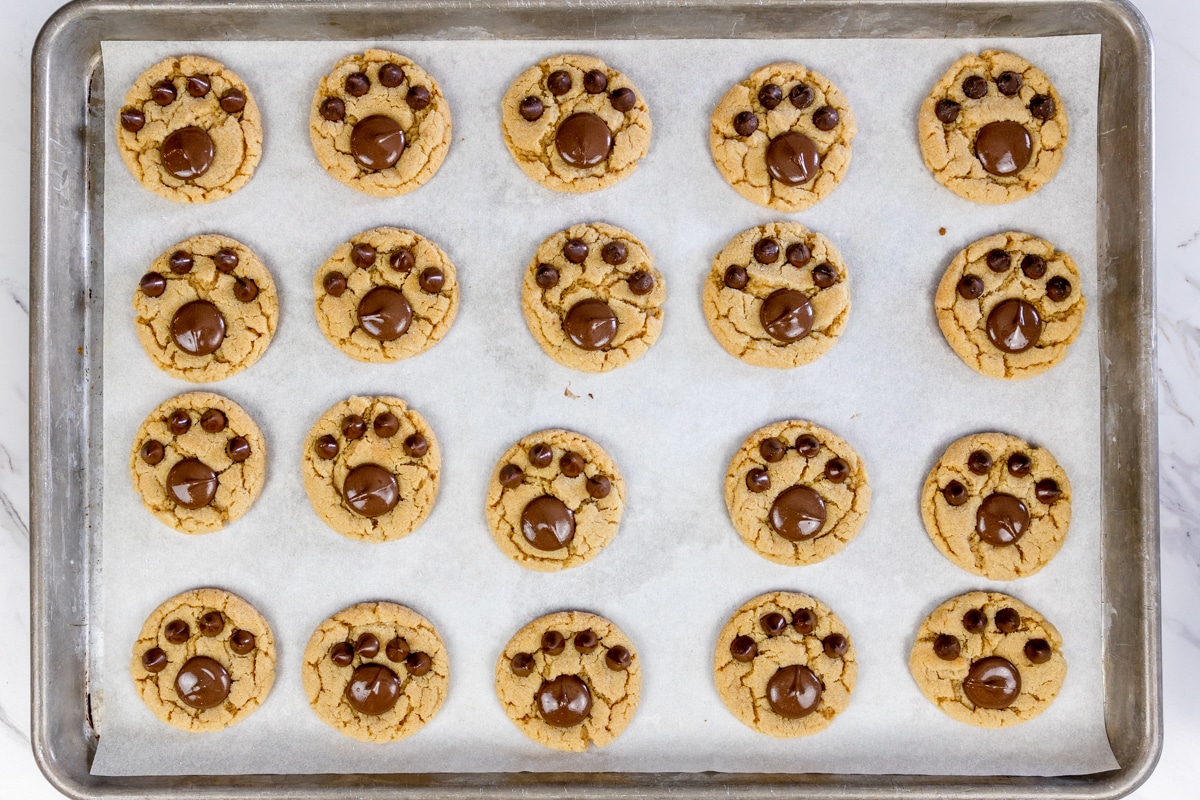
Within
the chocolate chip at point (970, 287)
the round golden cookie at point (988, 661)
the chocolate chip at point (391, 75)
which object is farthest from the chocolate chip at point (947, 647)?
the chocolate chip at point (391, 75)

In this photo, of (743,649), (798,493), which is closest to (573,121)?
(798,493)

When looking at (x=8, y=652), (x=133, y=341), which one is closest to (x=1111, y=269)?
(x=133, y=341)

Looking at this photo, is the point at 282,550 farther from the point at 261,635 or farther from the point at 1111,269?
the point at 1111,269

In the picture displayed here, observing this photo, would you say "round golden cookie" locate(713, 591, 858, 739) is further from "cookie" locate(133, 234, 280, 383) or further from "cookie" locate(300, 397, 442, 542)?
"cookie" locate(133, 234, 280, 383)

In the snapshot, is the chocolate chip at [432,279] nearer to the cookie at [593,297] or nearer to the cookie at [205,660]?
the cookie at [593,297]

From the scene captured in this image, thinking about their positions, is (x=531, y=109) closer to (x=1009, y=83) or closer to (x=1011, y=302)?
(x=1009, y=83)

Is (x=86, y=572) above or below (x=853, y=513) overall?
below

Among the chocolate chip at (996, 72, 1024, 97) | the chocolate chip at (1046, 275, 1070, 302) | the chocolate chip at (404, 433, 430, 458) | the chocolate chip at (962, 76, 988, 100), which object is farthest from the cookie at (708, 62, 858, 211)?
the chocolate chip at (404, 433, 430, 458)
